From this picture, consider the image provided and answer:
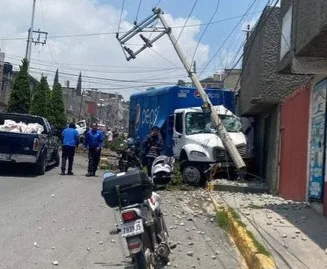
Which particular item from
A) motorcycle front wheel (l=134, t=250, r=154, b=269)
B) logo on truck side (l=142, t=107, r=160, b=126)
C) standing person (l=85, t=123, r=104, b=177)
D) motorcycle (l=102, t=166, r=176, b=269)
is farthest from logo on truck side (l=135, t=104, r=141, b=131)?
motorcycle front wheel (l=134, t=250, r=154, b=269)

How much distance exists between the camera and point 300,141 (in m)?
12.3

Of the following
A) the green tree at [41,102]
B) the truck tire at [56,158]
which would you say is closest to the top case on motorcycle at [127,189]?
the truck tire at [56,158]

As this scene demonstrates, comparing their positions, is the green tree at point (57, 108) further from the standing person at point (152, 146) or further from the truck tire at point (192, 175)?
the truck tire at point (192, 175)

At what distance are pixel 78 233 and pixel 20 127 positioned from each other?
31.9 ft

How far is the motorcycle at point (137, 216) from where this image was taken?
562cm

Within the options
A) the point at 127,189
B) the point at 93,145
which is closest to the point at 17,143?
the point at 93,145

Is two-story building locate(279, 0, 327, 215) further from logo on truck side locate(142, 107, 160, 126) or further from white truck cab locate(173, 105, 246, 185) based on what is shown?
logo on truck side locate(142, 107, 160, 126)

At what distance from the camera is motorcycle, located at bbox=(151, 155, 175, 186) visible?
14893 millimetres

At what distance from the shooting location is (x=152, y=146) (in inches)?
681

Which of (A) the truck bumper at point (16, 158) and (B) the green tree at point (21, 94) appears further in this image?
(B) the green tree at point (21, 94)

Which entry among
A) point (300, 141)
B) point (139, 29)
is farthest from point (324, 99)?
point (139, 29)

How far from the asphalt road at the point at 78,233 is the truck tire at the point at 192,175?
1799 millimetres

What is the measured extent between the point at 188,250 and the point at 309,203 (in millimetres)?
4214

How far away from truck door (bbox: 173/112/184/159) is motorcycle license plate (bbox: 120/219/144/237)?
1142 centimetres
